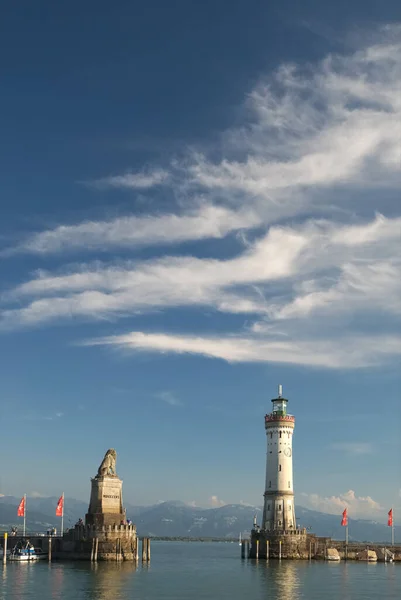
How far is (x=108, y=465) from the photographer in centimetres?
13538

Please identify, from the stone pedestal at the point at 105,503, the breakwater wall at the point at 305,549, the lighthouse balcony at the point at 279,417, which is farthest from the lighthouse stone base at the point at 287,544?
Result: the stone pedestal at the point at 105,503

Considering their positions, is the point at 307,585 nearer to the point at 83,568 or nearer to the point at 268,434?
the point at 83,568

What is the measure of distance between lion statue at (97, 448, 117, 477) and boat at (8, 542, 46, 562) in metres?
20.9

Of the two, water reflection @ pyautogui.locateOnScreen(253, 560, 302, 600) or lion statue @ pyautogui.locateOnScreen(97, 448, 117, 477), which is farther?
lion statue @ pyautogui.locateOnScreen(97, 448, 117, 477)

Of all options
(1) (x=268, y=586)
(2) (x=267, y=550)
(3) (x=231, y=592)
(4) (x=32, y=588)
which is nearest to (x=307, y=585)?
(1) (x=268, y=586)

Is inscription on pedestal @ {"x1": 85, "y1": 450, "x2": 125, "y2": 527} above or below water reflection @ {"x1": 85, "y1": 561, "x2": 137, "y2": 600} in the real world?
above

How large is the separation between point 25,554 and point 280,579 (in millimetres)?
51918

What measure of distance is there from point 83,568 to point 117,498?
655 inches

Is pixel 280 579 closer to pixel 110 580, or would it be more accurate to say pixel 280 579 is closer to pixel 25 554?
pixel 110 580

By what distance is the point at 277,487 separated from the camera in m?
155

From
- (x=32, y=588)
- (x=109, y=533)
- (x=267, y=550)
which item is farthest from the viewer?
(x=267, y=550)

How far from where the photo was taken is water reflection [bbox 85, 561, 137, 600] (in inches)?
3474

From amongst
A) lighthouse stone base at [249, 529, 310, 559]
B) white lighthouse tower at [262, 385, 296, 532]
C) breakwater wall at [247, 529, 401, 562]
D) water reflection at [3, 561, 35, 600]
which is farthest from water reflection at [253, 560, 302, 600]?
water reflection at [3, 561, 35, 600]

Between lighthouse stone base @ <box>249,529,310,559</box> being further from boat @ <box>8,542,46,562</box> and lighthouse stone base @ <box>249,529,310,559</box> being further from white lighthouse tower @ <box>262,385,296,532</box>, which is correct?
boat @ <box>8,542,46,562</box>
